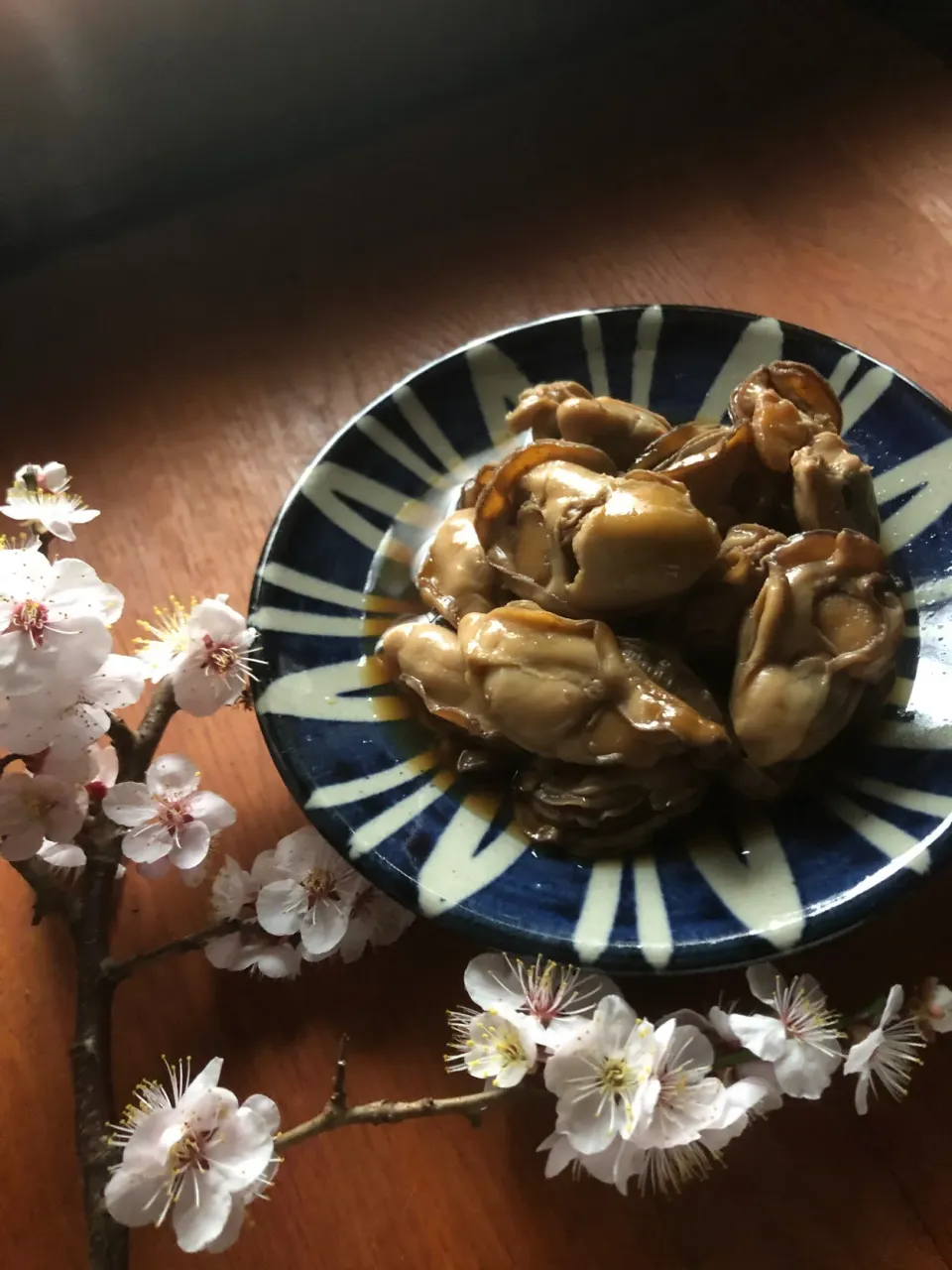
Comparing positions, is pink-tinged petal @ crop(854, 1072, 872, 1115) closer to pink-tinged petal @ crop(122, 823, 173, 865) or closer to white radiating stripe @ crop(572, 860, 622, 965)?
white radiating stripe @ crop(572, 860, 622, 965)

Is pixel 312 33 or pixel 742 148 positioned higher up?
pixel 312 33

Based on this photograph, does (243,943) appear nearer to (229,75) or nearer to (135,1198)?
(135,1198)

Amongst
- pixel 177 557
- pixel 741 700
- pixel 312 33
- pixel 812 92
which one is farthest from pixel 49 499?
pixel 812 92

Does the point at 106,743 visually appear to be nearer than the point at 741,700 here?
No

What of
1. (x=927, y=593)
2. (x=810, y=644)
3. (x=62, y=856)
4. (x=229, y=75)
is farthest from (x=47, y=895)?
(x=229, y=75)

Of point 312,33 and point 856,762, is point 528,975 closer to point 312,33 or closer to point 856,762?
point 856,762

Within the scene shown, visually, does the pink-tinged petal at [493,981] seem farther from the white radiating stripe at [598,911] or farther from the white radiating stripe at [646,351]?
the white radiating stripe at [646,351]

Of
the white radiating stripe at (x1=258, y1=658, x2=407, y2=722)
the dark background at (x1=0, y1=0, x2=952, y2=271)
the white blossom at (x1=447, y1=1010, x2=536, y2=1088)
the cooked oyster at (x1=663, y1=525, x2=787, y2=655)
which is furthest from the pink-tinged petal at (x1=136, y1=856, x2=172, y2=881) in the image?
the dark background at (x1=0, y1=0, x2=952, y2=271)

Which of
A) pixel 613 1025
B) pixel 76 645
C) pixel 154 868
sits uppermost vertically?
pixel 76 645
